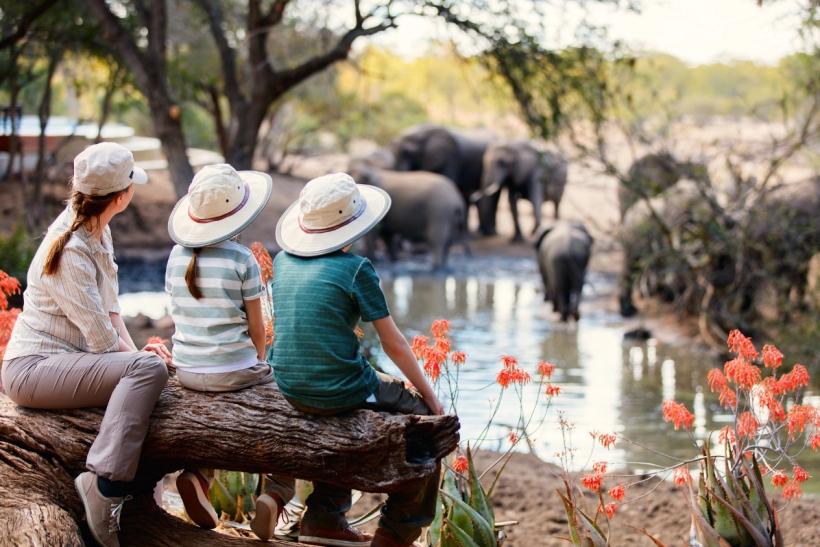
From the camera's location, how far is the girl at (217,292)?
4457 millimetres

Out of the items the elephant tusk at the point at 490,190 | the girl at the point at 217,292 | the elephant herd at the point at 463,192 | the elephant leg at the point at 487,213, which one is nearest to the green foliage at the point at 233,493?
the girl at the point at 217,292

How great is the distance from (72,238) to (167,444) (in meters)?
0.84

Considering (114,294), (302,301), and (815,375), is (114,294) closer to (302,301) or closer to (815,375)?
(302,301)

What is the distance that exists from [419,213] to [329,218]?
52.9 feet

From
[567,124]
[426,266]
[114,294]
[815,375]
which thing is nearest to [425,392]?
[114,294]

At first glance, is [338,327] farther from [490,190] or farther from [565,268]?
[490,190]

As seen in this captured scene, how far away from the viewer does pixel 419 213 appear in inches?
806

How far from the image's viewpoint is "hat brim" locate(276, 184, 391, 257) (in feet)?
14.2

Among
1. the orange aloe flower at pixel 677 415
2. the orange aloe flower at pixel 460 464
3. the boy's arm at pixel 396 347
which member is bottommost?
the orange aloe flower at pixel 460 464

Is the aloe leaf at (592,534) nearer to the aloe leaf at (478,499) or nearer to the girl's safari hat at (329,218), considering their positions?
the aloe leaf at (478,499)

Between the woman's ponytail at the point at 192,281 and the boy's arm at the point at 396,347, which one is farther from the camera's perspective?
the woman's ponytail at the point at 192,281

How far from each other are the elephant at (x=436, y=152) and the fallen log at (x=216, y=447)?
20.7m

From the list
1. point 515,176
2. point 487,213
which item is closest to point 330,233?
point 487,213

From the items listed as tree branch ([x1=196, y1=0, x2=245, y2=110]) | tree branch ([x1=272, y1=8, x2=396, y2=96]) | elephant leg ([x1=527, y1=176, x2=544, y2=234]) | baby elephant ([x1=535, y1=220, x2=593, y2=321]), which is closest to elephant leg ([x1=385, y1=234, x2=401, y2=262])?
elephant leg ([x1=527, y1=176, x2=544, y2=234])
